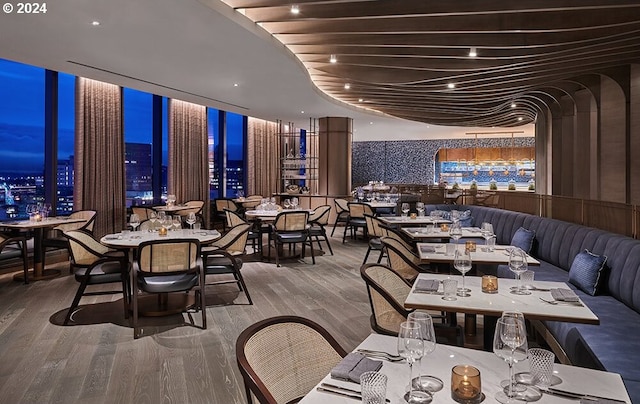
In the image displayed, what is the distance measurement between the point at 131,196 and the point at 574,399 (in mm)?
10166

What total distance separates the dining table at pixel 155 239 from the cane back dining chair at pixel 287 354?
296cm

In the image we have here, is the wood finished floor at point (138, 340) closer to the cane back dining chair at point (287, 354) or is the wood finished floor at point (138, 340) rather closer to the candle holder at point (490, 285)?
the cane back dining chair at point (287, 354)

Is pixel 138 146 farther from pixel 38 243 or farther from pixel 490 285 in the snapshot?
Answer: pixel 490 285

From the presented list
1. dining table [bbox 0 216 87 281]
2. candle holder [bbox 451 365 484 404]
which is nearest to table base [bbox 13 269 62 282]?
dining table [bbox 0 216 87 281]

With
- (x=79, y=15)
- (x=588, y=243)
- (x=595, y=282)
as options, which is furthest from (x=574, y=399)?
(x=79, y=15)

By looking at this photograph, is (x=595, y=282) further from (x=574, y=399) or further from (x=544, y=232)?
(x=574, y=399)

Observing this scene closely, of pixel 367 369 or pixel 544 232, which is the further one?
pixel 544 232

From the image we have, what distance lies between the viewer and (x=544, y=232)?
19.7 feet

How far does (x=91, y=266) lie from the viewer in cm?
446

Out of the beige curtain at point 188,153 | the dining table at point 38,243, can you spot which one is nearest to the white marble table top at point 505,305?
the dining table at point 38,243

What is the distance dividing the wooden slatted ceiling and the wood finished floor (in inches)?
135

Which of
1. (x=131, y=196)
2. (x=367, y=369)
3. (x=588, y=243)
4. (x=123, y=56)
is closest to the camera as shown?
(x=367, y=369)

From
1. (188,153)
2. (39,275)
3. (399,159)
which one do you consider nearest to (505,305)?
(39,275)

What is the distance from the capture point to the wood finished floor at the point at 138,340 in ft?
10.5
